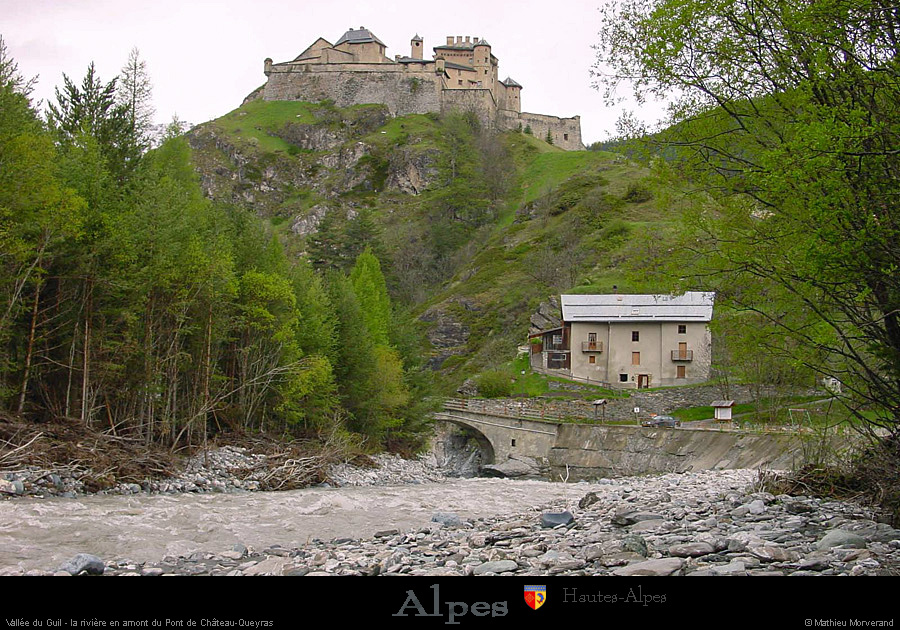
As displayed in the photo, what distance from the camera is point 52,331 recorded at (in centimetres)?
2177

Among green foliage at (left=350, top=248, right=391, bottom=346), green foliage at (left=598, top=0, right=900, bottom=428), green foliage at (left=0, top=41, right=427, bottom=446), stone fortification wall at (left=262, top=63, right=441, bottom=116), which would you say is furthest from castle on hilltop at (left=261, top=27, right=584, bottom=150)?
green foliage at (left=598, top=0, right=900, bottom=428)

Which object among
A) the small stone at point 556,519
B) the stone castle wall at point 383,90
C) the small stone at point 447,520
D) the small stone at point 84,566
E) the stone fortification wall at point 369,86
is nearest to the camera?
the small stone at point 84,566

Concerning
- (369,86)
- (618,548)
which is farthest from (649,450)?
(369,86)

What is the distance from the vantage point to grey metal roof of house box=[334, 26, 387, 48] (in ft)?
477

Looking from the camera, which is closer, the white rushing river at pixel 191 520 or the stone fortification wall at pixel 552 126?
the white rushing river at pixel 191 520

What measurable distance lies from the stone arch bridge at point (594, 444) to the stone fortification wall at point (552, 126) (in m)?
105

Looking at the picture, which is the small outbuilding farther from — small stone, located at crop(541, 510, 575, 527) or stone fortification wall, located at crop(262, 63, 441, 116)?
stone fortification wall, located at crop(262, 63, 441, 116)

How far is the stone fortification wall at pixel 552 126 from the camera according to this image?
498 ft

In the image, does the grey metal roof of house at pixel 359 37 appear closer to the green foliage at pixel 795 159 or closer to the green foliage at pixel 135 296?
the green foliage at pixel 135 296

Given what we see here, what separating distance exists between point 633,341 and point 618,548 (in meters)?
54.9

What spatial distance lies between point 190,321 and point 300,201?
357 feet

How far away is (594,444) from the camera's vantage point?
49312mm

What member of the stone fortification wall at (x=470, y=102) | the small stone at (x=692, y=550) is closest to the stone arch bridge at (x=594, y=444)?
the small stone at (x=692, y=550)

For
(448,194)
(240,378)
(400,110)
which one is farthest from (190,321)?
(400,110)
